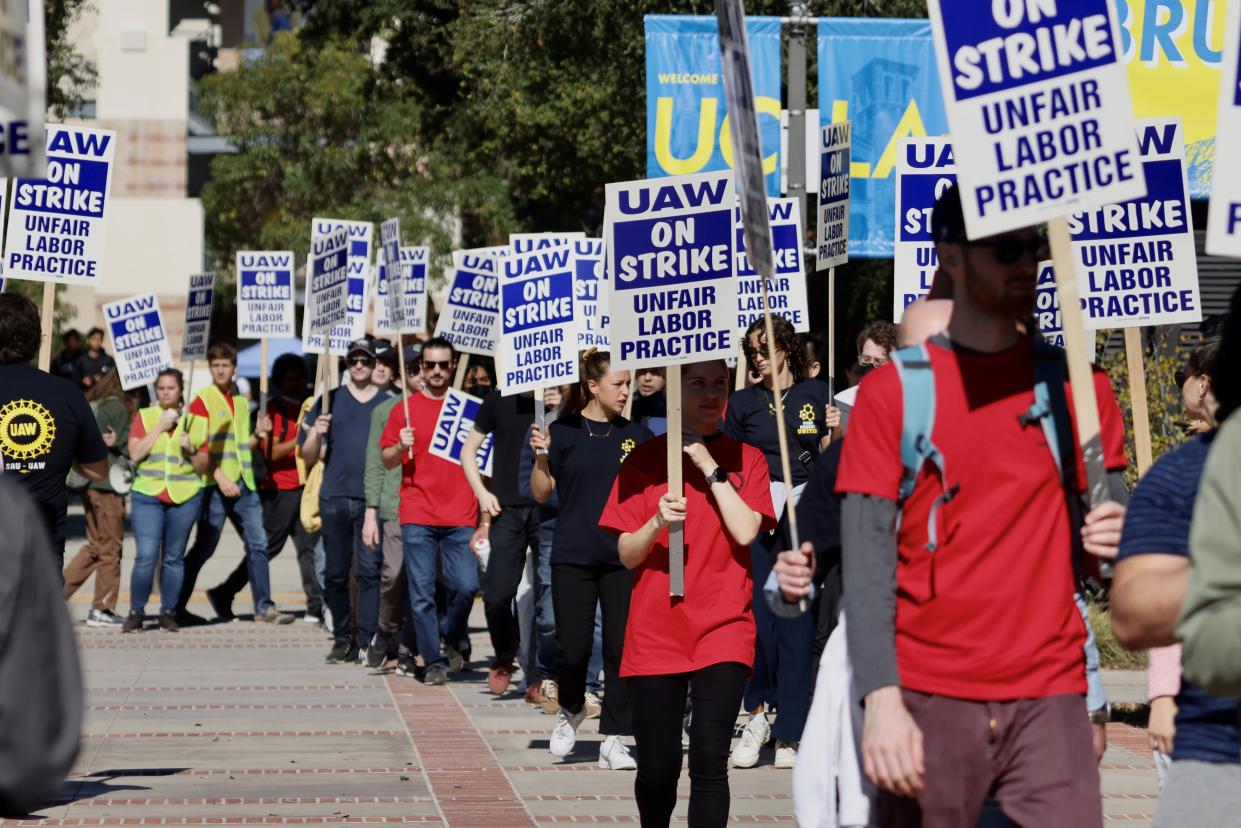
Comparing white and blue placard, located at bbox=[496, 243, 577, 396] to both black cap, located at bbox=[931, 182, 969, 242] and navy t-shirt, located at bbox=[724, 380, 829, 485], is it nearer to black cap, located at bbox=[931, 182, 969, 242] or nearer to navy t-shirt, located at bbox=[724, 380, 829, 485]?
navy t-shirt, located at bbox=[724, 380, 829, 485]

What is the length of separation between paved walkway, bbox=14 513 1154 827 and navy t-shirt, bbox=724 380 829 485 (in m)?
1.51

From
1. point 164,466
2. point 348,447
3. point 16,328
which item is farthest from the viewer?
point 164,466

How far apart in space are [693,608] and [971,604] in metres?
2.86

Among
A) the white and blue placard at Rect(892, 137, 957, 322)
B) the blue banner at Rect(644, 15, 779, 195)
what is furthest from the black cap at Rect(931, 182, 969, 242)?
the blue banner at Rect(644, 15, 779, 195)

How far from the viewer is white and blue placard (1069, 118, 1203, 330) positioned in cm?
877

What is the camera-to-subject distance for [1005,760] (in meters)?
4.58

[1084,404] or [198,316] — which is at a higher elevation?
[198,316]

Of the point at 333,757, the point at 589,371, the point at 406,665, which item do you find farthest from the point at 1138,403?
the point at 406,665

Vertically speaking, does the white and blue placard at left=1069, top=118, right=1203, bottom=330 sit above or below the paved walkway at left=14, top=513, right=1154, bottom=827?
above

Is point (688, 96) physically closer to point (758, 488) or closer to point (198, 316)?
point (198, 316)

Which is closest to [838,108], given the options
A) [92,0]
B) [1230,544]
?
[1230,544]

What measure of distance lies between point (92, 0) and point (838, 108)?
135ft

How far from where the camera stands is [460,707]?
13023 millimetres

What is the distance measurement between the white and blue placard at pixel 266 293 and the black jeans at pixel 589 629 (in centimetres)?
962
